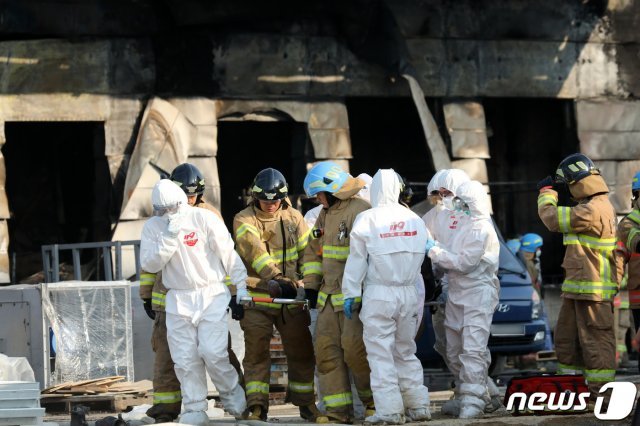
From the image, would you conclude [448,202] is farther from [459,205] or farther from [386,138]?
[386,138]

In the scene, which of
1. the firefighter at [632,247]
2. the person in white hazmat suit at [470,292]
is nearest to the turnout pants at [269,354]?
the person in white hazmat suit at [470,292]

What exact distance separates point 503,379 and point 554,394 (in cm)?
A: 564

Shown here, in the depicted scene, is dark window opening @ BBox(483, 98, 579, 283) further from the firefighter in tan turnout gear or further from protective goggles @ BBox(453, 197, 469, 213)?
the firefighter in tan turnout gear

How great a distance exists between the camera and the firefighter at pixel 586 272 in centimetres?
1190

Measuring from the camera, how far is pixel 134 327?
48.4ft

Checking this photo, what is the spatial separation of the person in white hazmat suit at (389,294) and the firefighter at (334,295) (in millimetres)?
212

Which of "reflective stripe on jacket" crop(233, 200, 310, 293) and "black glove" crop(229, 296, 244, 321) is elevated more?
"reflective stripe on jacket" crop(233, 200, 310, 293)

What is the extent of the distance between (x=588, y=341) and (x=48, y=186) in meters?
14.2

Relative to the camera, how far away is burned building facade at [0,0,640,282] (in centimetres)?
1992

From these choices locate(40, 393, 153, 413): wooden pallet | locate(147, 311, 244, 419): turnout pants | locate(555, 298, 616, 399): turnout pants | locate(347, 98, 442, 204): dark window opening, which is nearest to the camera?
locate(147, 311, 244, 419): turnout pants

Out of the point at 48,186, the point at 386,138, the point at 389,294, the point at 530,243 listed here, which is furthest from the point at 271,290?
the point at 386,138

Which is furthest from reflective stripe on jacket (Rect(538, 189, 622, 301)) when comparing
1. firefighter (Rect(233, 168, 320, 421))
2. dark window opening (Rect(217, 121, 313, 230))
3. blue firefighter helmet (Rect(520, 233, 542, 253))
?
dark window opening (Rect(217, 121, 313, 230))

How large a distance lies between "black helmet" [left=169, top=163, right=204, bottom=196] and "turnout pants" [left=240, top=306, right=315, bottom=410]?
3.60 ft

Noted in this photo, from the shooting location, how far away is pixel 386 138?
26.9m
